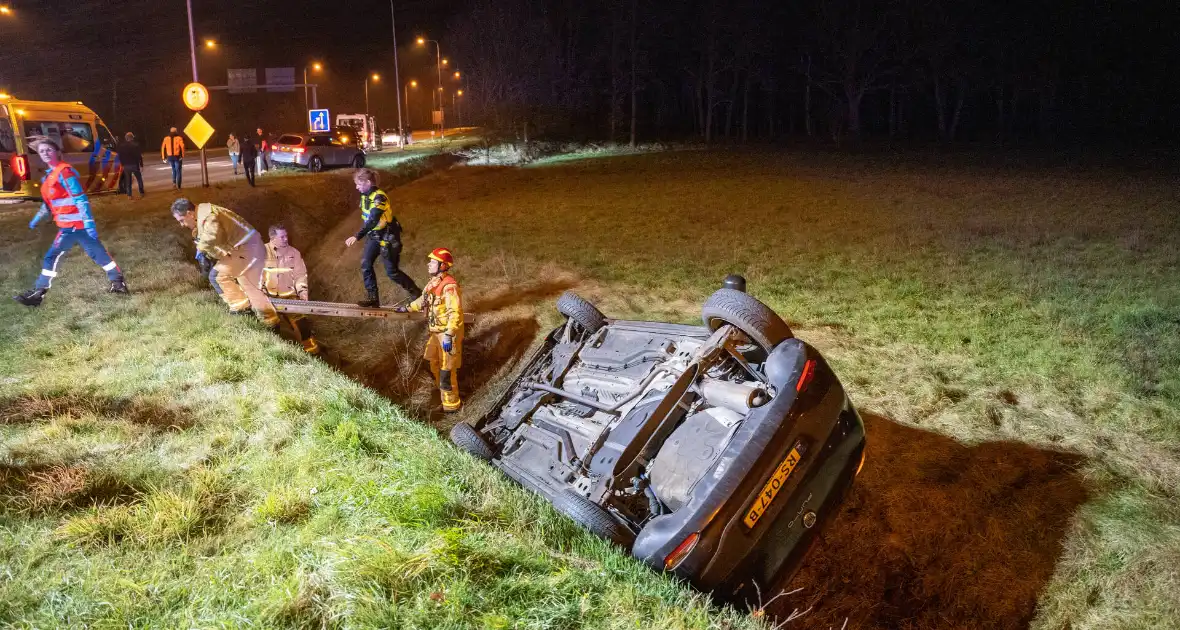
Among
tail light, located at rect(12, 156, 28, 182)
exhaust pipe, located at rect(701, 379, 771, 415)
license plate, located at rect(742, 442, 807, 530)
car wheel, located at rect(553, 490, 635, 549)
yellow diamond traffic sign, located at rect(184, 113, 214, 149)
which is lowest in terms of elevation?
car wheel, located at rect(553, 490, 635, 549)

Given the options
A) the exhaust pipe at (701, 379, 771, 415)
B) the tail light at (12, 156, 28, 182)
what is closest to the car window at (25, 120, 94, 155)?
the tail light at (12, 156, 28, 182)

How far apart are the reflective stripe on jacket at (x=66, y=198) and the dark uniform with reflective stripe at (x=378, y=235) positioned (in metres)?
2.94

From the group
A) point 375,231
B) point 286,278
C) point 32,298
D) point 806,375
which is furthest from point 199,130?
point 806,375

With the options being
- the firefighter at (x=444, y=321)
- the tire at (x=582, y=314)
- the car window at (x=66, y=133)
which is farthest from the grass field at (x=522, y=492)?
the car window at (x=66, y=133)

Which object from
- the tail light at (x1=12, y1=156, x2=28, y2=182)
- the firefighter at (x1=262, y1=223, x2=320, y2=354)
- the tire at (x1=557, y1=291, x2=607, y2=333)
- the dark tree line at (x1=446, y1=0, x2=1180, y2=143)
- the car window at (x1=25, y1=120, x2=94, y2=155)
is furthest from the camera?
the dark tree line at (x1=446, y1=0, x2=1180, y2=143)

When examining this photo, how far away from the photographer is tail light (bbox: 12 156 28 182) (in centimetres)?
1459

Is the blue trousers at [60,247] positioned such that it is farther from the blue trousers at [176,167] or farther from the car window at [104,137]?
the car window at [104,137]

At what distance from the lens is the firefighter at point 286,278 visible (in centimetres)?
831

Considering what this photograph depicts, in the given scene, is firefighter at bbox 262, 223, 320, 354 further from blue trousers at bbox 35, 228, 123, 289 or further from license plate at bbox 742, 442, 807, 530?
license plate at bbox 742, 442, 807, 530

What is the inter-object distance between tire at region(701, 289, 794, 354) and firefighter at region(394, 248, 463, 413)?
3.20 metres

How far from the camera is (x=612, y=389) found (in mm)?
4801

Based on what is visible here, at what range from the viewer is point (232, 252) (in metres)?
7.49

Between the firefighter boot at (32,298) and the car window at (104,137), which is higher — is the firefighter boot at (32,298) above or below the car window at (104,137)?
below

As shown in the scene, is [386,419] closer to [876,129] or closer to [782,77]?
[782,77]
